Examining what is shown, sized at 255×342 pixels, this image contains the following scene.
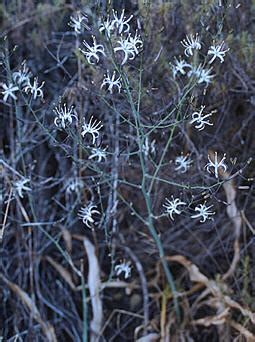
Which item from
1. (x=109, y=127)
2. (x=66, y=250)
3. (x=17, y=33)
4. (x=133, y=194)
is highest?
(x=17, y=33)

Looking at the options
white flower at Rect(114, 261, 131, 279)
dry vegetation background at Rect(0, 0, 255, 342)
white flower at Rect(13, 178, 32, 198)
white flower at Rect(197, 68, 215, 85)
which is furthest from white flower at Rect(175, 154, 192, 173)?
white flower at Rect(13, 178, 32, 198)

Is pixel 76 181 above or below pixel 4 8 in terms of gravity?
below

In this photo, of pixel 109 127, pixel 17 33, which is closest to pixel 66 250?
pixel 109 127

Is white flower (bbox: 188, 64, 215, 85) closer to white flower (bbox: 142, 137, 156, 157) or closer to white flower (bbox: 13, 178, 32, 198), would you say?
white flower (bbox: 142, 137, 156, 157)

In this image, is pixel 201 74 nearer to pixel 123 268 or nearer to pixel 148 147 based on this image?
pixel 148 147

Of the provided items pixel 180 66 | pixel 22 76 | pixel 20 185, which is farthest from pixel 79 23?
pixel 20 185

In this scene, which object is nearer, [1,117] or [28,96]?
[28,96]

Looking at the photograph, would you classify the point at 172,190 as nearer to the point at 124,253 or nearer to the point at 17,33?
the point at 124,253
